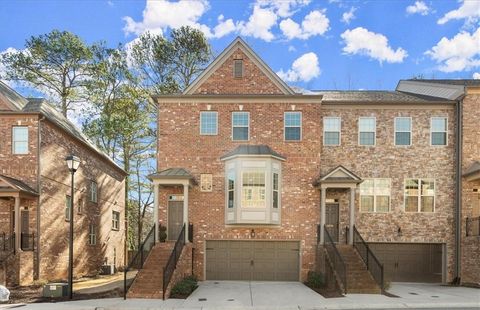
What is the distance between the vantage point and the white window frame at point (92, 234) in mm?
25644

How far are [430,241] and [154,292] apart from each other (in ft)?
43.7

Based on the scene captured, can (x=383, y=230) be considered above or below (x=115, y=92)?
below

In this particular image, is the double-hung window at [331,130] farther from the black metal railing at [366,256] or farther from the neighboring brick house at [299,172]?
the black metal railing at [366,256]

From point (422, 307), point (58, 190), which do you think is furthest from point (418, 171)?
point (58, 190)

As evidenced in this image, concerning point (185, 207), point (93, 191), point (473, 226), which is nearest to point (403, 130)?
point (473, 226)

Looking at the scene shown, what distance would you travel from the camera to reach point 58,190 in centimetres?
2109

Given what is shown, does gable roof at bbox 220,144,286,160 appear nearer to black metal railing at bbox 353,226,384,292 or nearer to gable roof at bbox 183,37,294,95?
gable roof at bbox 183,37,294,95

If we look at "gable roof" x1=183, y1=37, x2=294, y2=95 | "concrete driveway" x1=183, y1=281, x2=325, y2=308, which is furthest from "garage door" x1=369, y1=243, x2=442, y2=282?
"gable roof" x1=183, y1=37, x2=294, y2=95

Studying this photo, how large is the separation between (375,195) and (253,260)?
6791mm

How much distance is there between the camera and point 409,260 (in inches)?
787

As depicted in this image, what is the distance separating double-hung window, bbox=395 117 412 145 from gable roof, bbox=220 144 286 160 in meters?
5.96

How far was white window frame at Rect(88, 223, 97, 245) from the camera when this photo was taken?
25644mm

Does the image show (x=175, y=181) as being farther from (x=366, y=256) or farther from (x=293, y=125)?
(x=366, y=256)

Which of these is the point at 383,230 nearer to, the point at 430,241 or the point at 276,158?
the point at 430,241
